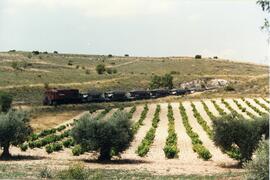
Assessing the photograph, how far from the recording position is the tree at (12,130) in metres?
44.1

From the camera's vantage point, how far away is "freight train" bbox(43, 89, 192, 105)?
3691 inches

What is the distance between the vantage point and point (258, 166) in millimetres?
21938

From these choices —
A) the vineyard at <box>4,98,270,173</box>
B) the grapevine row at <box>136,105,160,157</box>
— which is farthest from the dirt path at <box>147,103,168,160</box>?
the grapevine row at <box>136,105,160,157</box>

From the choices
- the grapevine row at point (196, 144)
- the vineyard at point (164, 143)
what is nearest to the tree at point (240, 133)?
the vineyard at point (164, 143)

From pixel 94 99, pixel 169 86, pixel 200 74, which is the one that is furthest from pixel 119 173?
pixel 200 74

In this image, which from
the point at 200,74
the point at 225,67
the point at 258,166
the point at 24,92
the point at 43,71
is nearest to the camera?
the point at 258,166

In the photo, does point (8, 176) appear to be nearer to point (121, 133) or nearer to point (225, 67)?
point (121, 133)

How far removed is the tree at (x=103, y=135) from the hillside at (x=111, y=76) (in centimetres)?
5855

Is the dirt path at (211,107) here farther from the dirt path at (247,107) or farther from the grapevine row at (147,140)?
the grapevine row at (147,140)

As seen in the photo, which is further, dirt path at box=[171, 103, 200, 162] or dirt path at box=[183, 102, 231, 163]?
dirt path at box=[183, 102, 231, 163]

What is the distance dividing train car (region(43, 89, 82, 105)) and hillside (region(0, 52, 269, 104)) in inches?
261

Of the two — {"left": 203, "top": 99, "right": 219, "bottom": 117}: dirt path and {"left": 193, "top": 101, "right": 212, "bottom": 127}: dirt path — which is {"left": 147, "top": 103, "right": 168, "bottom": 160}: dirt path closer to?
{"left": 193, "top": 101, "right": 212, "bottom": 127}: dirt path

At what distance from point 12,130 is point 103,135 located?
786cm

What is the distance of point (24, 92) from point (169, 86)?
118 feet
